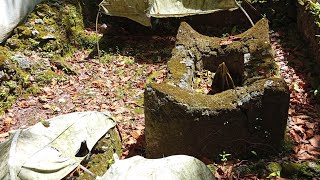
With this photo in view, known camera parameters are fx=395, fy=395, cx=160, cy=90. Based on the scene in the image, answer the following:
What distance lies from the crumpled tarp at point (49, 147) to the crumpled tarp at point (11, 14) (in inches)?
147

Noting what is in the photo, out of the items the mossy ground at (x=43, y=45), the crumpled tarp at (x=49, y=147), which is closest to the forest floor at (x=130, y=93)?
the mossy ground at (x=43, y=45)

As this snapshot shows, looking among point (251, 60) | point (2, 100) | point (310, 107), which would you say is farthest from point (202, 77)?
point (2, 100)

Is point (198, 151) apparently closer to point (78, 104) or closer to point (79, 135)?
point (79, 135)

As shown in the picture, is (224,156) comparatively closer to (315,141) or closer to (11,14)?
(315,141)

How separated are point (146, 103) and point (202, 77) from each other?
2.16m

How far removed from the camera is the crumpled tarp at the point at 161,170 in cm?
407

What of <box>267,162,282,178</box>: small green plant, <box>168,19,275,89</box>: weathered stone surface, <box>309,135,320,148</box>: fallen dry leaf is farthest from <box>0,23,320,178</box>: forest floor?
<box>168,19,275,89</box>: weathered stone surface

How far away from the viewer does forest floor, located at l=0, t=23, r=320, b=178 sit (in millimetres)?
5855

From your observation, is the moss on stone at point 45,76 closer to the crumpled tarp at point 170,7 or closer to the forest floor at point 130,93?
the forest floor at point 130,93

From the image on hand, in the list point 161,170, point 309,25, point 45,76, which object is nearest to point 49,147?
point 161,170

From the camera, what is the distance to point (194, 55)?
22.7 feet

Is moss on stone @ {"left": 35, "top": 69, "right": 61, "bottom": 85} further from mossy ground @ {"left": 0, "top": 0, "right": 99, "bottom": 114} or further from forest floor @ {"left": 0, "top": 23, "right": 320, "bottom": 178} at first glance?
forest floor @ {"left": 0, "top": 23, "right": 320, "bottom": 178}

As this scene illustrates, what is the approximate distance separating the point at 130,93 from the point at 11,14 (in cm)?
321

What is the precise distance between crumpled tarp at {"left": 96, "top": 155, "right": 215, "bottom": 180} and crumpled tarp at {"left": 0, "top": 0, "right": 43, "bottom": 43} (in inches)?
208
